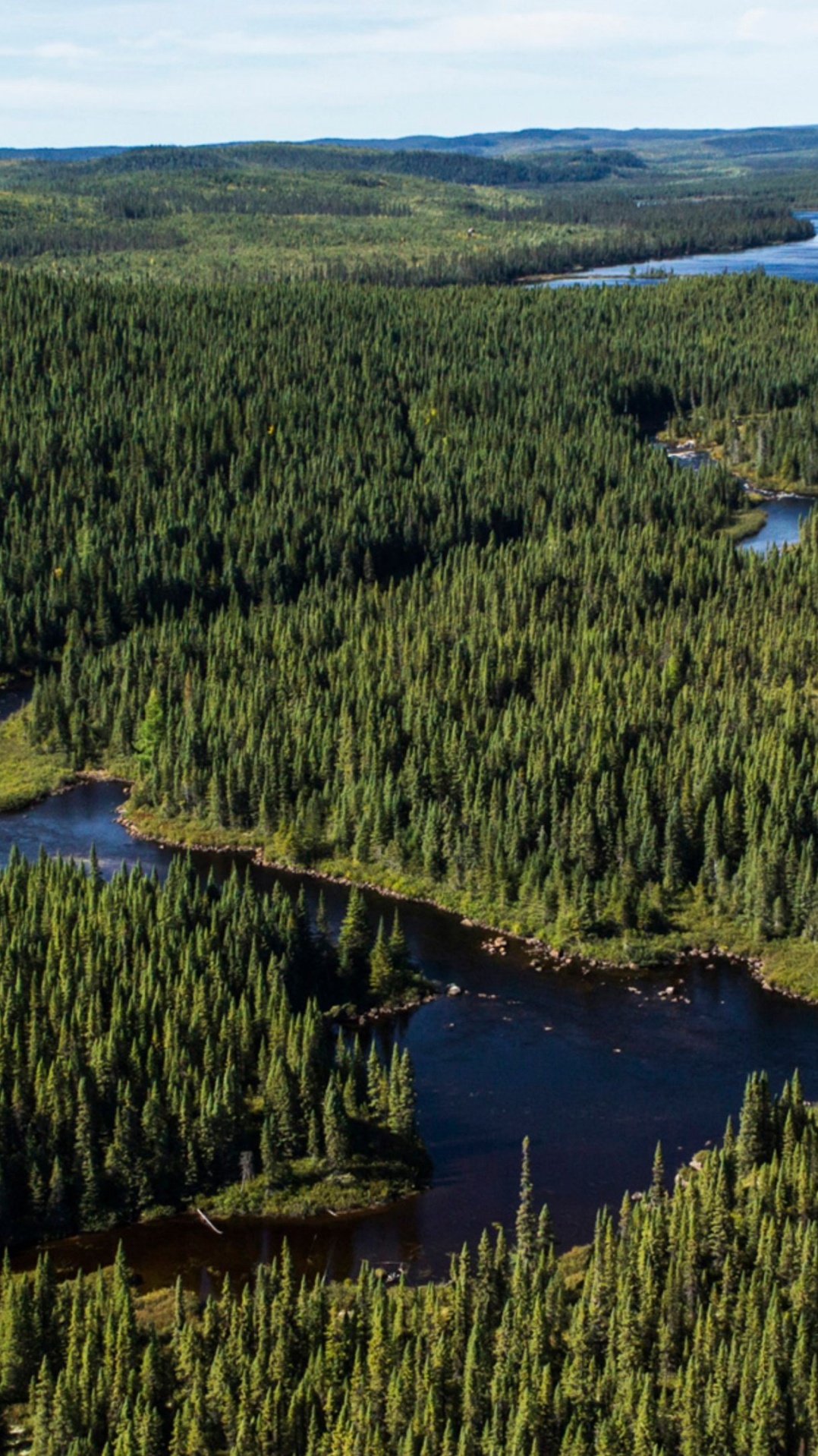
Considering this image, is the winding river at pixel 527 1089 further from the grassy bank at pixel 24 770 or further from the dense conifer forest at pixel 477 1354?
the grassy bank at pixel 24 770

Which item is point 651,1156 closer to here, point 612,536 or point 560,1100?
point 560,1100

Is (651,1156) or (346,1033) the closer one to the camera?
(651,1156)

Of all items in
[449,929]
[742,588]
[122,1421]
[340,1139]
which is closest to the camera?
[122,1421]

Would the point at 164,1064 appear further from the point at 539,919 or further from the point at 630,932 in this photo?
the point at 630,932

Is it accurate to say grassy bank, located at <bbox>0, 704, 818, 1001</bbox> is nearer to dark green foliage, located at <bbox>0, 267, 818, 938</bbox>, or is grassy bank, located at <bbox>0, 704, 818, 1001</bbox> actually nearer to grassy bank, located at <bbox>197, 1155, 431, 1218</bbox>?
dark green foliage, located at <bbox>0, 267, 818, 938</bbox>

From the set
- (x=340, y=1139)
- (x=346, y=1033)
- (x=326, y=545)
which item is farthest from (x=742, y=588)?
(x=340, y=1139)

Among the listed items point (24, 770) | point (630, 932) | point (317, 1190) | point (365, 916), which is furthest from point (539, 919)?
point (24, 770)
